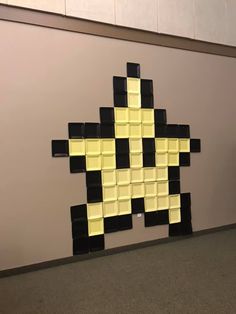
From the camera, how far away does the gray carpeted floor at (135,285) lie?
1.74 metres

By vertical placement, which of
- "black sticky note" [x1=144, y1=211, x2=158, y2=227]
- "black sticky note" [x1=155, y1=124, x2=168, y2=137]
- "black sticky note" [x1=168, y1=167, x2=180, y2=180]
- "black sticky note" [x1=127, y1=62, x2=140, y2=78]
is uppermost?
"black sticky note" [x1=127, y1=62, x2=140, y2=78]

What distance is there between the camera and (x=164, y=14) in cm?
278

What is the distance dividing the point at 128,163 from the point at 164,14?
1.44 m

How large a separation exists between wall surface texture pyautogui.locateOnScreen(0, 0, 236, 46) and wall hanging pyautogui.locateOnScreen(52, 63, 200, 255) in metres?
0.44

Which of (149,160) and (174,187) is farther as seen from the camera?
(174,187)

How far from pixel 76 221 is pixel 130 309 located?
2.98ft

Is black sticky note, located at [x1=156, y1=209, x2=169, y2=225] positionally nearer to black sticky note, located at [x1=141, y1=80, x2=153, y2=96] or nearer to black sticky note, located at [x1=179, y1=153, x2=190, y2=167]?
black sticky note, located at [x1=179, y1=153, x2=190, y2=167]

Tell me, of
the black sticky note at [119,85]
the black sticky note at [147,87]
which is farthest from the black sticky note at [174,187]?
the black sticky note at [119,85]

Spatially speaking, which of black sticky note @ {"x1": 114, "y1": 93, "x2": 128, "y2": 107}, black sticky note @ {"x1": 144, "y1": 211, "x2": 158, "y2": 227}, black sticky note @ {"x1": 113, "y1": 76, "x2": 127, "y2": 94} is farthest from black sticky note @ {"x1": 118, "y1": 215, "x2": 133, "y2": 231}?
→ black sticky note @ {"x1": 113, "y1": 76, "x2": 127, "y2": 94}

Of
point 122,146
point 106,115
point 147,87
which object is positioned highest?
point 147,87

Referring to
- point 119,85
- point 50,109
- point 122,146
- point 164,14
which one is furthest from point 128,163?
point 164,14

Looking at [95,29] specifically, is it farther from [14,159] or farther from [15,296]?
[15,296]

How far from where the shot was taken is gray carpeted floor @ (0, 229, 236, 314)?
1737 millimetres

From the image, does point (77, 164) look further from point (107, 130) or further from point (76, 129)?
point (107, 130)
